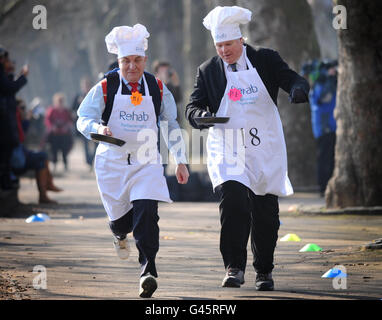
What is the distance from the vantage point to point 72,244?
428 inches

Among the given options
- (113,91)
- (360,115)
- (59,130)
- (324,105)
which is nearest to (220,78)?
(113,91)

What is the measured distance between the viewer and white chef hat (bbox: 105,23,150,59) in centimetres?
791

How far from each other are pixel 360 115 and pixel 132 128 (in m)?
5.70

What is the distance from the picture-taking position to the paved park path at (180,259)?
25.1 feet

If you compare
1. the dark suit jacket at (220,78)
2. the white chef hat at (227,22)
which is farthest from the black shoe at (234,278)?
the white chef hat at (227,22)

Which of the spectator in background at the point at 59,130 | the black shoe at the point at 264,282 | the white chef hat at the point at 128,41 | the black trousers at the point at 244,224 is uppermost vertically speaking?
the white chef hat at the point at 128,41

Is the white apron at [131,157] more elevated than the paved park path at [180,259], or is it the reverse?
the white apron at [131,157]

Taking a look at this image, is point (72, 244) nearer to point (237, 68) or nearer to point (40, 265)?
point (40, 265)

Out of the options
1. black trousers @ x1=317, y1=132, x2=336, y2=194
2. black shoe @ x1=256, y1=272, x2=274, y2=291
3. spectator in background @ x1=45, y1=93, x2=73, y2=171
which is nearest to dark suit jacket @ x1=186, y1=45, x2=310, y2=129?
black shoe @ x1=256, y1=272, x2=274, y2=291

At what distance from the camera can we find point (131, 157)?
789cm

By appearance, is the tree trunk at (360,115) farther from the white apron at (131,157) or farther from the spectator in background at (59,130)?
the spectator in background at (59,130)

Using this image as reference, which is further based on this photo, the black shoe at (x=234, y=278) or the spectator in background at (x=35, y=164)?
the spectator in background at (x=35, y=164)

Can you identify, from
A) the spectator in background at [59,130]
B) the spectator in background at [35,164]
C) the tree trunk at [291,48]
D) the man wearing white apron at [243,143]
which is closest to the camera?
the man wearing white apron at [243,143]
